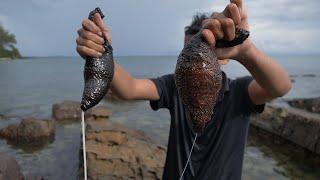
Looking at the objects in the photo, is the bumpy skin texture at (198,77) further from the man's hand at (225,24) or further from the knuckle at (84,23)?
the knuckle at (84,23)

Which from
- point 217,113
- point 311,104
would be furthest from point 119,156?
point 311,104

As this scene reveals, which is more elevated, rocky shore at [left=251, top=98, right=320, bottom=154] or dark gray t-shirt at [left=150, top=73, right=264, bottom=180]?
dark gray t-shirt at [left=150, top=73, right=264, bottom=180]

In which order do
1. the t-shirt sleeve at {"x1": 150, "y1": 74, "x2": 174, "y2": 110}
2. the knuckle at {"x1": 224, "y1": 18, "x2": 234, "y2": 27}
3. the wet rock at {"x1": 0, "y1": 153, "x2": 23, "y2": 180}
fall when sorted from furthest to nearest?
the wet rock at {"x1": 0, "y1": 153, "x2": 23, "y2": 180}
the t-shirt sleeve at {"x1": 150, "y1": 74, "x2": 174, "y2": 110}
the knuckle at {"x1": 224, "y1": 18, "x2": 234, "y2": 27}

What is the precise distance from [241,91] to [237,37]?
1.34 m

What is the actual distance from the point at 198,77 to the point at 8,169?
7315mm

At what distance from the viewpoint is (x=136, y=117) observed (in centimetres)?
2367

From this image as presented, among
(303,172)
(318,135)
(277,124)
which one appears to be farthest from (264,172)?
(277,124)

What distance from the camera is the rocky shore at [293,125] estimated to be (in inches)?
536

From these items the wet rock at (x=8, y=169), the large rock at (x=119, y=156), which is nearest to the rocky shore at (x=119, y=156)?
the large rock at (x=119, y=156)

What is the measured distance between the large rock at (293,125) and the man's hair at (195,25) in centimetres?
1082

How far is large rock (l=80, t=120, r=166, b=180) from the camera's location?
31.1 feet

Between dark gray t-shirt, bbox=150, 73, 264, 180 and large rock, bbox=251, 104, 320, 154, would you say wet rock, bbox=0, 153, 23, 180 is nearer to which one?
dark gray t-shirt, bbox=150, 73, 264, 180

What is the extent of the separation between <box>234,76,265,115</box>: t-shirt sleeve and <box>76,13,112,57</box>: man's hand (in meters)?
1.78

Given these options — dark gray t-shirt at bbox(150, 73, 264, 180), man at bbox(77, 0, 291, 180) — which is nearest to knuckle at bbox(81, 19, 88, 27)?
man at bbox(77, 0, 291, 180)
